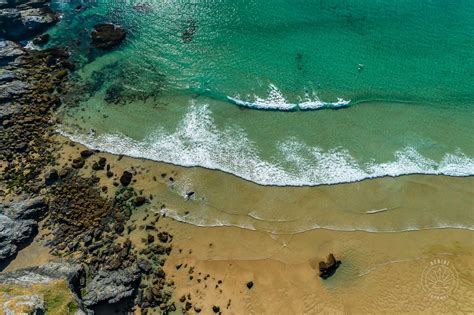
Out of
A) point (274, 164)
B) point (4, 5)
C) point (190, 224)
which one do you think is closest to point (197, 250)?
point (190, 224)

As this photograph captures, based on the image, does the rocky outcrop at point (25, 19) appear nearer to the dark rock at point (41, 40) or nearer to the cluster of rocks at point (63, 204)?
the dark rock at point (41, 40)

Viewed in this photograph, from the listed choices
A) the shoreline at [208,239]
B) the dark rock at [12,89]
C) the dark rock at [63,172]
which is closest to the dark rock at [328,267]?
the shoreline at [208,239]

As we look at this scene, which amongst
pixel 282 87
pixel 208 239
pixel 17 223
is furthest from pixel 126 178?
pixel 282 87

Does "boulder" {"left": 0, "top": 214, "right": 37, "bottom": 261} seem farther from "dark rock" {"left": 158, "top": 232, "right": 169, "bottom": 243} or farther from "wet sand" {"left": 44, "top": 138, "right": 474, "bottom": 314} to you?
"dark rock" {"left": 158, "top": 232, "right": 169, "bottom": 243}

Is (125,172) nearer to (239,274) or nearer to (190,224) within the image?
(190,224)

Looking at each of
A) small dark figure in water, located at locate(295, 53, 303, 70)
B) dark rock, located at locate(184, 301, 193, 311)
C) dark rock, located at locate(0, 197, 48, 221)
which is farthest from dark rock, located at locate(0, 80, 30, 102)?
small dark figure in water, located at locate(295, 53, 303, 70)

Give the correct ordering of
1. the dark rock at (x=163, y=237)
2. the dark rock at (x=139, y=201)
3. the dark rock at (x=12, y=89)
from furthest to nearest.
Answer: the dark rock at (x=12, y=89)
the dark rock at (x=139, y=201)
the dark rock at (x=163, y=237)

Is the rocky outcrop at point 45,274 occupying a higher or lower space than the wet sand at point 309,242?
lower
